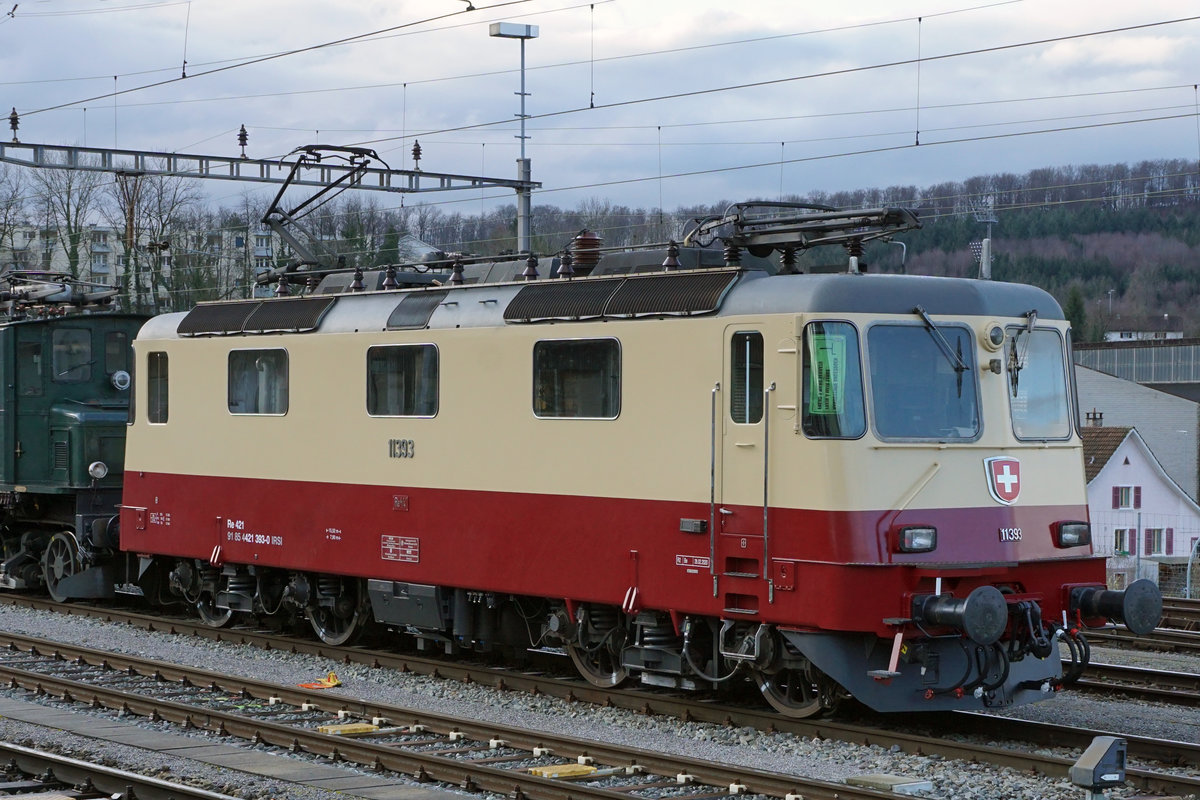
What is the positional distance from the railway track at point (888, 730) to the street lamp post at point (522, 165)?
1238 centimetres

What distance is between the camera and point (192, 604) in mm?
18016

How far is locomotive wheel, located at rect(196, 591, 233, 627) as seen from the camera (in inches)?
647

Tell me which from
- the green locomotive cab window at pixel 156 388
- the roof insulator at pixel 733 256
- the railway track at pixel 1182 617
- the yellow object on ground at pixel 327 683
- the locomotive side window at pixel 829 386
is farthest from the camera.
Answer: the railway track at pixel 1182 617

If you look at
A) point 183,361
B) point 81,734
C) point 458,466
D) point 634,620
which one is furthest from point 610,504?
point 183,361

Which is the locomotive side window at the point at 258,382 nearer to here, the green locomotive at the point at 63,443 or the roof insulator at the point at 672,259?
the green locomotive at the point at 63,443

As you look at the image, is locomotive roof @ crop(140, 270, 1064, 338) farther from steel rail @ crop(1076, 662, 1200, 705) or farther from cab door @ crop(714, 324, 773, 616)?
steel rail @ crop(1076, 662, 1200, 705)

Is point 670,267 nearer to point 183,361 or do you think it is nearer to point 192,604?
point 183,361

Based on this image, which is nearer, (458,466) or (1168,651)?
(458,466)

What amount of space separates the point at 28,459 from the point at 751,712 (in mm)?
11950

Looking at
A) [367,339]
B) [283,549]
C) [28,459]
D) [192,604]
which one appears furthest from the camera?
[28,459]

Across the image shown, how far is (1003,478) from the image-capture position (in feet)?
35.4

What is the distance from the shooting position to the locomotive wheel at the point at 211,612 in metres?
16.4

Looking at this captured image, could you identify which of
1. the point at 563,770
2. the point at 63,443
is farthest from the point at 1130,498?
the point at 563,770

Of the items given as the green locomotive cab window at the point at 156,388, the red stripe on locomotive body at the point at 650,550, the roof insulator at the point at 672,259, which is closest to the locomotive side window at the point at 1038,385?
the red stripe on locomotive body at the point at 650,550
